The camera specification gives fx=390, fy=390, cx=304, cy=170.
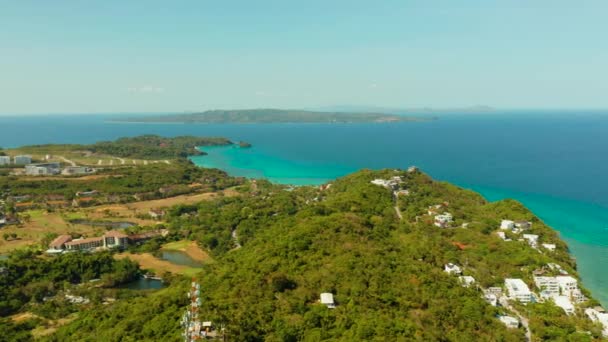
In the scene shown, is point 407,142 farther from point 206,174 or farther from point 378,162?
point 206,174

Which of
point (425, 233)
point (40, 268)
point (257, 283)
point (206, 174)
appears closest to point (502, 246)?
point (425, 233)

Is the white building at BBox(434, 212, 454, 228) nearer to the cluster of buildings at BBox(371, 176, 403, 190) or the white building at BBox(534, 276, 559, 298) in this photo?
the cluster of buildings at BBox(371, 176, 403, 190)

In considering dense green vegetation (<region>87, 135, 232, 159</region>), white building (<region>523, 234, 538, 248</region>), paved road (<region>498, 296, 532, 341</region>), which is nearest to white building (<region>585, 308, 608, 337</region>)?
paved road (<region>498, 296, 532, 341</region>)

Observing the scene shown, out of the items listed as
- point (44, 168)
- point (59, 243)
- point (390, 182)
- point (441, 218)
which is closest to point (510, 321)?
point (441, 218)

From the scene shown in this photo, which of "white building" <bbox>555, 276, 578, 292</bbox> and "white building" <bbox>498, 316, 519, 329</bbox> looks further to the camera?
"white building" <bbox>555, 276, 578, 292</bbox>

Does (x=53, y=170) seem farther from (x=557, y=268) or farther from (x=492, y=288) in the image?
(x=557, y=268)

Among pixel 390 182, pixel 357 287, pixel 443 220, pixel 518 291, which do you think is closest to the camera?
pixel 357 287
